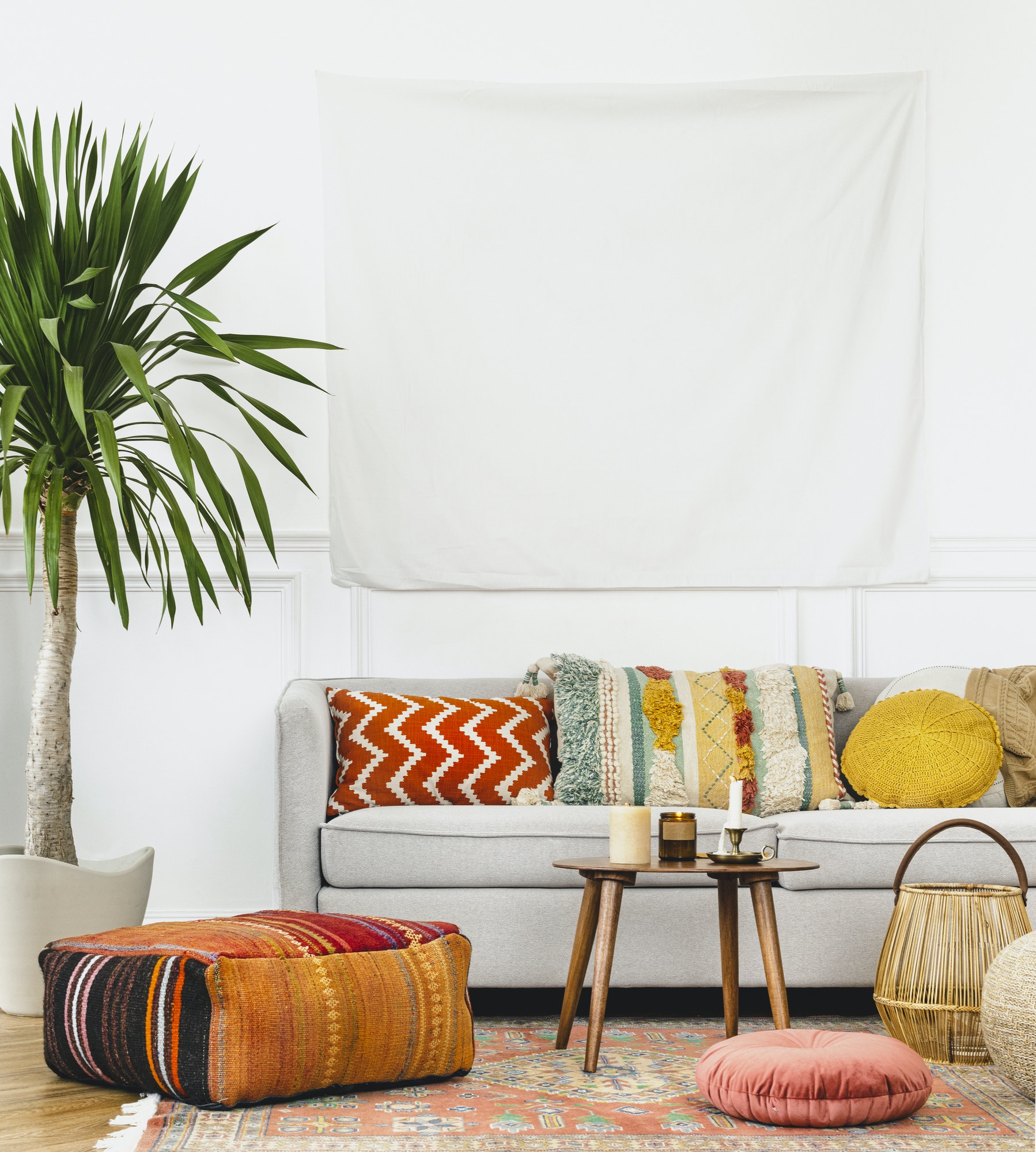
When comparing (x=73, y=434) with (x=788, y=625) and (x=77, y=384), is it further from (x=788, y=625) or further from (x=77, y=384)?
(x=788, y=625)

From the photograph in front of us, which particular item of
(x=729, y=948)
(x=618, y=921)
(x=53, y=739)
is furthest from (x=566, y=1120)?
(x=53, y=739)

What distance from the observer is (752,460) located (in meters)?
3.47

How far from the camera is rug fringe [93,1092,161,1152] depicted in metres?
1.68

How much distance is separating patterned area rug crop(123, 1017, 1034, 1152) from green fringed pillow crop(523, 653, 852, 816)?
2.60ft

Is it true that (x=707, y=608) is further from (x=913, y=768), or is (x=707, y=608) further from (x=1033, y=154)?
(x=1033, y=154)

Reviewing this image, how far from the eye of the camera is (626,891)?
257 cm

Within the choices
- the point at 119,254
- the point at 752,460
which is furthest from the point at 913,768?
the point at 119,254

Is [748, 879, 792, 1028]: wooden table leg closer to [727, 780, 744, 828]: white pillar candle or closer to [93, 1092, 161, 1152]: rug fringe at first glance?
[727, 780, 744, 828]: white pillar candle

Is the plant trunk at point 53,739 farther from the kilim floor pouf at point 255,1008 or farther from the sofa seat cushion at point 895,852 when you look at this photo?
the sofa seat cushion at point 895,852

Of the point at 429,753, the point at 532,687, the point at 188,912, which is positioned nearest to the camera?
the point at 429,753

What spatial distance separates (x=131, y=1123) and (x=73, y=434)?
1.55 meters

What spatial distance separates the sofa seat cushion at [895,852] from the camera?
250 cm

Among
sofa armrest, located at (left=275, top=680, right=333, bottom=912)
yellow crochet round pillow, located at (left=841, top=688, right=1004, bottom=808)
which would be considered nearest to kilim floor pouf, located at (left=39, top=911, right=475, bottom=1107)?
sofa armrest, located at (left=275, top=680, right=333, bottom=912)

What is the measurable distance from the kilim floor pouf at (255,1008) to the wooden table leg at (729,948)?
50cm
